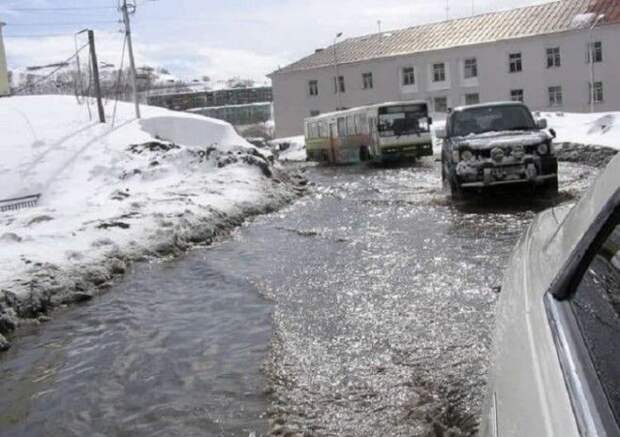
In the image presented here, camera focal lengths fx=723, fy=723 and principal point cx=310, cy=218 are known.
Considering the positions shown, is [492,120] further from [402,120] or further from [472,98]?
[472,98]

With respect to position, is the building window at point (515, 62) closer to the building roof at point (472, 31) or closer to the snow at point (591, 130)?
the building roof at point (472, 31)

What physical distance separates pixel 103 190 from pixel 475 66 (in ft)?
137

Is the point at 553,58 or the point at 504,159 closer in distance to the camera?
the point at 504,159

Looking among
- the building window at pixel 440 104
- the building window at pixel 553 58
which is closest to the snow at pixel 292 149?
the building window at pixel 440 104

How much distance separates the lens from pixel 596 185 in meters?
2.04

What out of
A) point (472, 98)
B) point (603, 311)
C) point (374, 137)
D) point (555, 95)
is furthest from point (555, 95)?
point (603, 311)

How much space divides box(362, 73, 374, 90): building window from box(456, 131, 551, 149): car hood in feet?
156

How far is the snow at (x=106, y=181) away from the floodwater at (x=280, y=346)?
3.56 feet

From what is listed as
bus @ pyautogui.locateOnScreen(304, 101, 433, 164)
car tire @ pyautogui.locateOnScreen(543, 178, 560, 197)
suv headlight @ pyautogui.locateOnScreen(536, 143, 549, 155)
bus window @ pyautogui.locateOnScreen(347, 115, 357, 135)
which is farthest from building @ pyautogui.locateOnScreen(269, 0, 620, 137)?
suv headlight @ pyautogui.locateOnScreen(536, 143, 549, 155)

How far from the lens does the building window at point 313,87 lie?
206 ft

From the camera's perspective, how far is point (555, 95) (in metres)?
51.9

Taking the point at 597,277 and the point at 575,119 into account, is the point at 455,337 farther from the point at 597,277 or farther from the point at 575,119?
the point at 575,119

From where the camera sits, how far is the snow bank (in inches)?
342

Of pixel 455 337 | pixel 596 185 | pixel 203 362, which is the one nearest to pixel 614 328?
pixel 596 185
